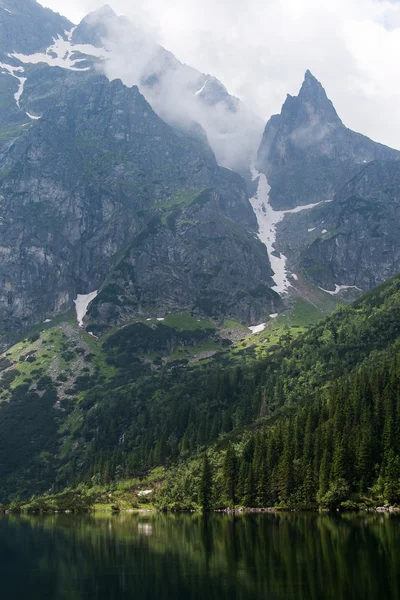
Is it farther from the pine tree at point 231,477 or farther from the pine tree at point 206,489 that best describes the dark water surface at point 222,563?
the pine tree at point 206,489

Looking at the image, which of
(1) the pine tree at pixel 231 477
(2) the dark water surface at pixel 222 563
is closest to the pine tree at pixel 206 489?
(1) the pine tree at pixel 231 477

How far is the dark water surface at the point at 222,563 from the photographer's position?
160ft

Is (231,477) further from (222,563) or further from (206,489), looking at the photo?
(222,563)

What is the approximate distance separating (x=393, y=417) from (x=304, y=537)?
2311 inches

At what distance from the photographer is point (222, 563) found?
62812mm

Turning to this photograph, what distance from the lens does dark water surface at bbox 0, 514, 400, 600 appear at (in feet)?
160

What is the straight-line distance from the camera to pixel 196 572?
2323 inches

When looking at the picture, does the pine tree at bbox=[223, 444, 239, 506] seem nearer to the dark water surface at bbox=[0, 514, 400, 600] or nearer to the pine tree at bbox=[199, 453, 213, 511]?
the pine tree at bbox=[199, 453, 213, 511]

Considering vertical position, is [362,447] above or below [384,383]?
below

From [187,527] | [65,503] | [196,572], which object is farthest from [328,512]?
[65,503]

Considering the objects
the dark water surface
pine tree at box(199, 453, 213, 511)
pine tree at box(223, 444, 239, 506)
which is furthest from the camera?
pine tree at box(199, 453, 213, 511)

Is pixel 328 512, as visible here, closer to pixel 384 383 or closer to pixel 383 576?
pixel 384 383

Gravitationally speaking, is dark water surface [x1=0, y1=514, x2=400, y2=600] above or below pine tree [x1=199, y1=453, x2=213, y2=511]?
below

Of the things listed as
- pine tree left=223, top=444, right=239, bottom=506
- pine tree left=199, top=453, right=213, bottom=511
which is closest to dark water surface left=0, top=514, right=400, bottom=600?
pine tree left=223, top=444, right=239, bottom=506
